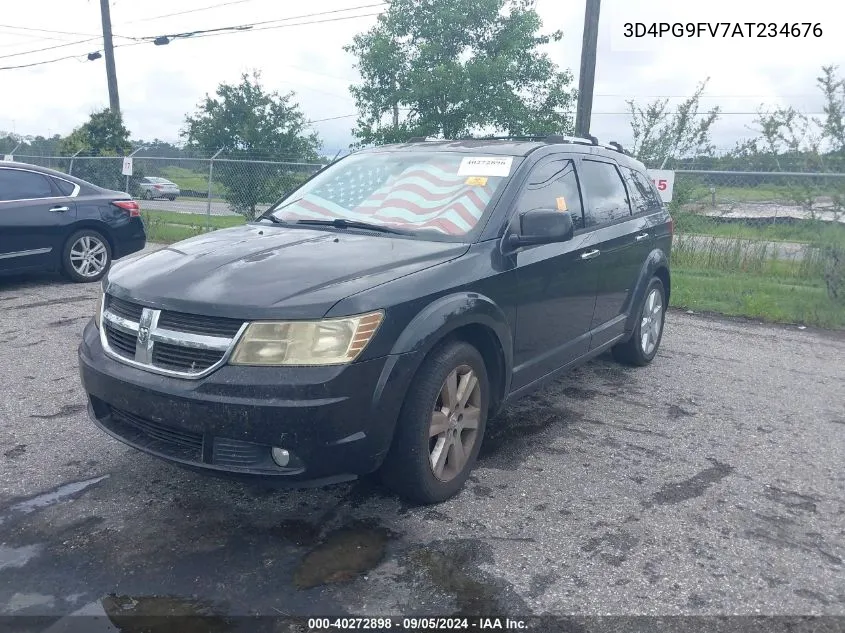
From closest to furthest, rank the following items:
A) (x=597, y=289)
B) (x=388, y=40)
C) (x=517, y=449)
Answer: (x=517, y=449) → (x=597, y=289) → (x=388, y=40)

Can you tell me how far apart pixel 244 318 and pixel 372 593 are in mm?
1199

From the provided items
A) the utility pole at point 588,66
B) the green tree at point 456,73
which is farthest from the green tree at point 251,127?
the utility pole at point 588,66

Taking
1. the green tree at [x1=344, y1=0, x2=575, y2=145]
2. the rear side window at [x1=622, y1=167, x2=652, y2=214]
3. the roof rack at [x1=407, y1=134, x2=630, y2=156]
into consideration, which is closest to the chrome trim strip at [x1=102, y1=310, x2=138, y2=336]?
the roof rack at [x1=407, y1=134, x2=630, y2=156]

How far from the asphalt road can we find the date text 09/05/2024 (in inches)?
2.2

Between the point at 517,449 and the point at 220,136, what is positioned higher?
the point at 220,136

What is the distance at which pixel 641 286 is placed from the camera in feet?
18.6

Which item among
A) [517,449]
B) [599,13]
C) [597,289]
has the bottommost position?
[517,449]

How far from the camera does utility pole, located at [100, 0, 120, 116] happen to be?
19906mm

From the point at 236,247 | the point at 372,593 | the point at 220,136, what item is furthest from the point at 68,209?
the point at 220,136

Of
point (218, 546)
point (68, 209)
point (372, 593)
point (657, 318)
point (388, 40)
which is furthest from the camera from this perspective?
point (388, 40)

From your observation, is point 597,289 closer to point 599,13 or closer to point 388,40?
point 599,13

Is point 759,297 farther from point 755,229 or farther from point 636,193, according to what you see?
point 636,193

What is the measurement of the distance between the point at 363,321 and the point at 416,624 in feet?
3.87

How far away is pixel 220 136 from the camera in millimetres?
19719
